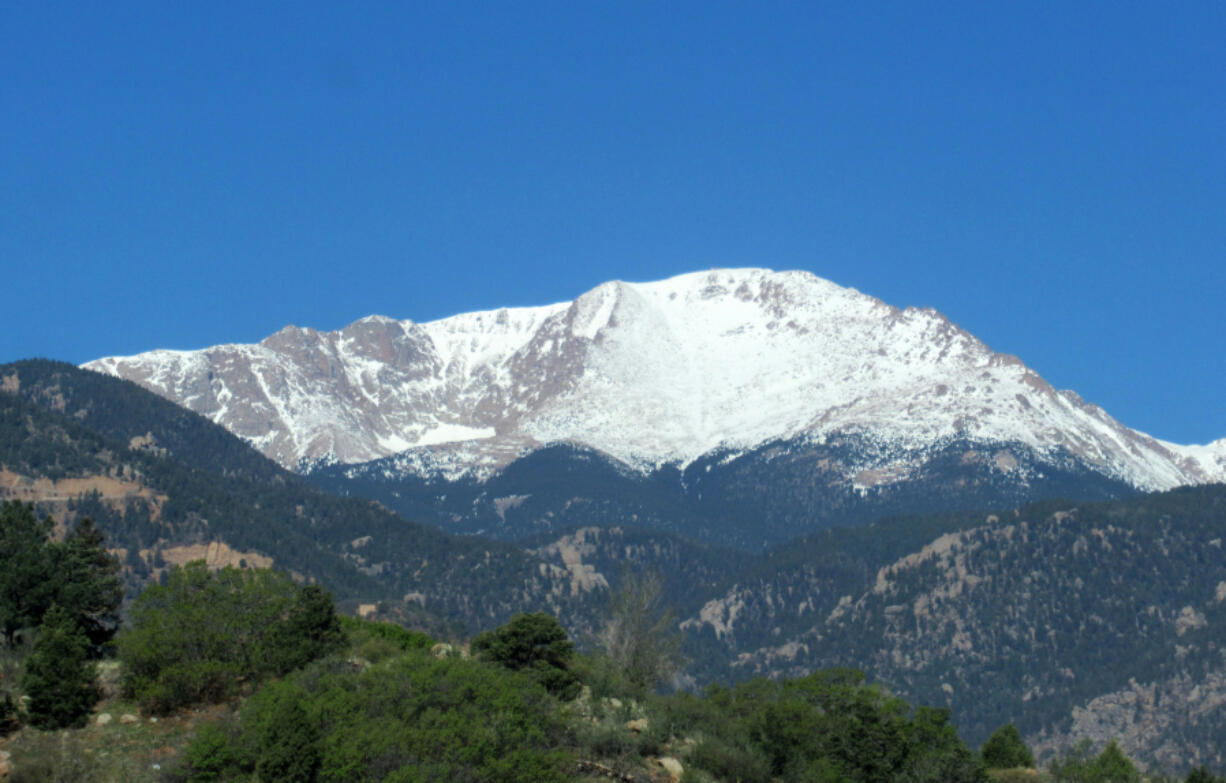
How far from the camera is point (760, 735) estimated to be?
85.6 meters

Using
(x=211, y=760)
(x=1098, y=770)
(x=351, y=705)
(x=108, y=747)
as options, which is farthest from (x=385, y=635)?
(x=1098, y=770)

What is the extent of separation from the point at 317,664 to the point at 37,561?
78.2 ft

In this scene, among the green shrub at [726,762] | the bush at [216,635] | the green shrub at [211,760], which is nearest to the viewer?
the green shrub at [211,760]

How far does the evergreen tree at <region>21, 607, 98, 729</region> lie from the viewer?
6894 cm

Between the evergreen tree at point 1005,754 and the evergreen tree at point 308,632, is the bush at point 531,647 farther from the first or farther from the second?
the evergreen tree at point 1005,754

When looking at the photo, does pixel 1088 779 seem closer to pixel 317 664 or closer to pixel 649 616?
pixel 649 616

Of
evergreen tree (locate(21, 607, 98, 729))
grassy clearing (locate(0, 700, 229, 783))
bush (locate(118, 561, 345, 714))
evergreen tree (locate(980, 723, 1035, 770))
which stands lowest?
grassy clearing (locate(0, 700, 229, 783))

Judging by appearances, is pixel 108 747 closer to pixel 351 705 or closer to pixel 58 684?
pixel 58 684

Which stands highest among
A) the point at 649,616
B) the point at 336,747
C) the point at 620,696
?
the point at 649,616

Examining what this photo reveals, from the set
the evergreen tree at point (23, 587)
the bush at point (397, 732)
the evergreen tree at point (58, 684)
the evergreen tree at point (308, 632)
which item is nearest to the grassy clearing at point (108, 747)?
the evergreen tree at point (58, 684)

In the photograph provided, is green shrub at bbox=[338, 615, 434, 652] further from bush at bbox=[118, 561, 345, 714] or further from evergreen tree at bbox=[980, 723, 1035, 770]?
evergreen tree at bbox=[980, 723, 1035, 770]

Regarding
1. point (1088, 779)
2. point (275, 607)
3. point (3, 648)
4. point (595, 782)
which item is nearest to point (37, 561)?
point (3, 648)

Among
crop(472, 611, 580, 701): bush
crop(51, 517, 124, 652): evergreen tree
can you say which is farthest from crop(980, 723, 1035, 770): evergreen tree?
crop(51, 517, 124, 652): evergreen tree

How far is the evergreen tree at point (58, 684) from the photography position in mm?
68938
